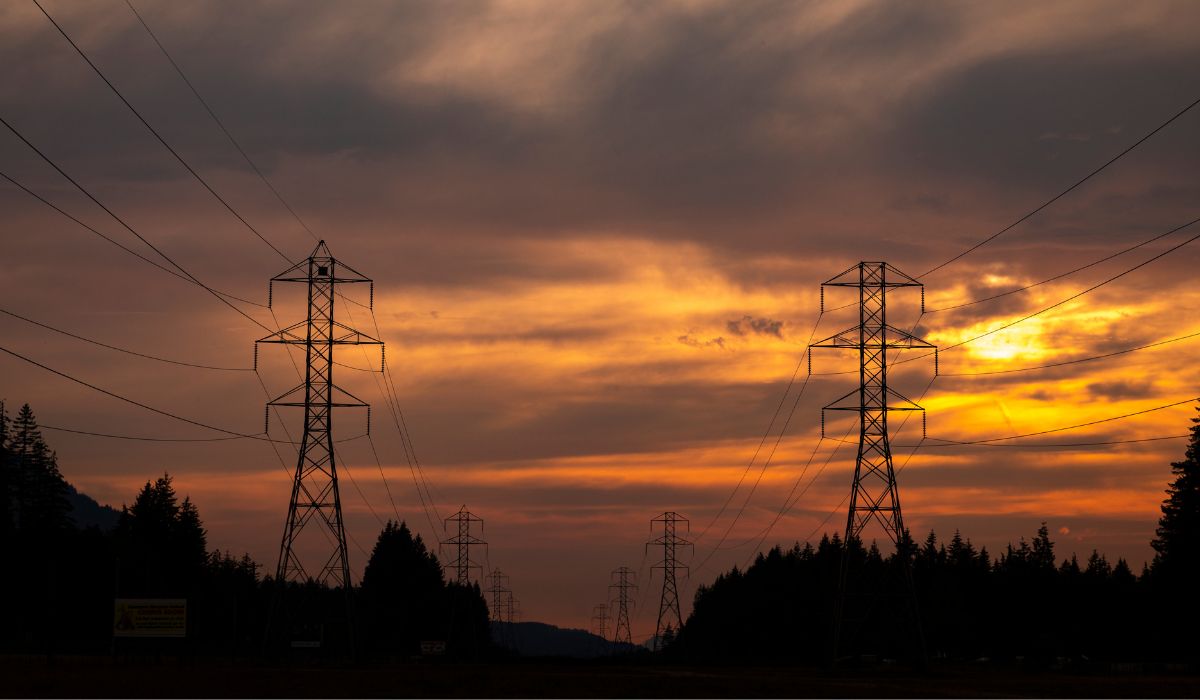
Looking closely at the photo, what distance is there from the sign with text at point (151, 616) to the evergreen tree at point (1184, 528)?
92.1 meters

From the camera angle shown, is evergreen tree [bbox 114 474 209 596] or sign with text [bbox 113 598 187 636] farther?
evergreen tree [bbox 114 474 209 596]

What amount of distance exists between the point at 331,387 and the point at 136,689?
3586 centimetres

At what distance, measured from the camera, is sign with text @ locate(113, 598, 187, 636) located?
104 meters

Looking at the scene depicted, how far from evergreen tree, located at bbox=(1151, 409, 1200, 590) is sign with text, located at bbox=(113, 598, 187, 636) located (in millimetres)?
92146

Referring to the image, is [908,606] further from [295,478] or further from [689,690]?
[295,478]

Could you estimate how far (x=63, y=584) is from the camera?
526 feet

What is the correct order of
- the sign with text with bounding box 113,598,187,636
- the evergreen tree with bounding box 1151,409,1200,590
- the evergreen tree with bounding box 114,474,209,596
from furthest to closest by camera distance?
the evergreen tree with bounding box 114,474,209,596, the evergreen tree with bounding box 1151,409,1200,590, the sign with text with bounding box 113,598,187,636

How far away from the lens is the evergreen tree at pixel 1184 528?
129250 mm

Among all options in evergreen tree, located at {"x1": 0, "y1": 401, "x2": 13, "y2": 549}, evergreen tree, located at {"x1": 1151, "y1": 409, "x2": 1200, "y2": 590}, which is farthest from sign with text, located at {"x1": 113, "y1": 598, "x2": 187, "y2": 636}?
evergreen tree, located at {"x1": 1151, "y1": 409, "x2": 1200, "y2": 590}

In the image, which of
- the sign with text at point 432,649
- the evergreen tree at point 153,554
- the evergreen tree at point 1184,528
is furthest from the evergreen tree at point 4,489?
the evergreen tree at point 1184,528

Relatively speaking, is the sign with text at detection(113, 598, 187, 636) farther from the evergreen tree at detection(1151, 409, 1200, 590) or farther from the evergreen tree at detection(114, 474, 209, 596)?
the evergreen tree at detection(1151, 409, 1200, 590)

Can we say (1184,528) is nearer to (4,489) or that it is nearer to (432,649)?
(432,649)

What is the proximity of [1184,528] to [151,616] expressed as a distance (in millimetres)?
95495

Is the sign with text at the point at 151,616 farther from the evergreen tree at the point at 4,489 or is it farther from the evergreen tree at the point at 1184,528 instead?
the evergreen tree at the point at 1184,528
